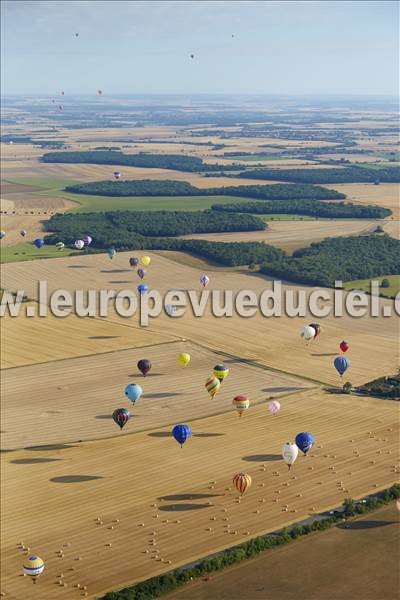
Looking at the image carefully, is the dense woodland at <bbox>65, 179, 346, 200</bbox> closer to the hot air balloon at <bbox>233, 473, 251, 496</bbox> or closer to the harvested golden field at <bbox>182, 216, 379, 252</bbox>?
the harvested golden field at <bbox>182, 216, 379, 252</bbox>

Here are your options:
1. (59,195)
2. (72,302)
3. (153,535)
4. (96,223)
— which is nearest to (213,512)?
(153,535)

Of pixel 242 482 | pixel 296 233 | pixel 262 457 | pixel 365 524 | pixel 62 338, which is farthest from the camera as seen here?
pixel 296 233

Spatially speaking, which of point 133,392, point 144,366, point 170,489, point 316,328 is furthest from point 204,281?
point 170,489

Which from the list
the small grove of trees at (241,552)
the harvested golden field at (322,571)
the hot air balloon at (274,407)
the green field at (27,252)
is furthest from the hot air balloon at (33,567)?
the green field at (27,252)

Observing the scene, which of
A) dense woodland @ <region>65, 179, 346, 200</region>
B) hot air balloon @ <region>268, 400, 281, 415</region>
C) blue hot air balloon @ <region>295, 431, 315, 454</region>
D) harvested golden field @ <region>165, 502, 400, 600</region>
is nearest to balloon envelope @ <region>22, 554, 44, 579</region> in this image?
harvested golden field @ <region>165, 502, 400, 600</region>

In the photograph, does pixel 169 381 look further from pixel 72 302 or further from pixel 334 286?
pixel 334 286

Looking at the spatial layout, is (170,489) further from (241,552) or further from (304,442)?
(241,552)
